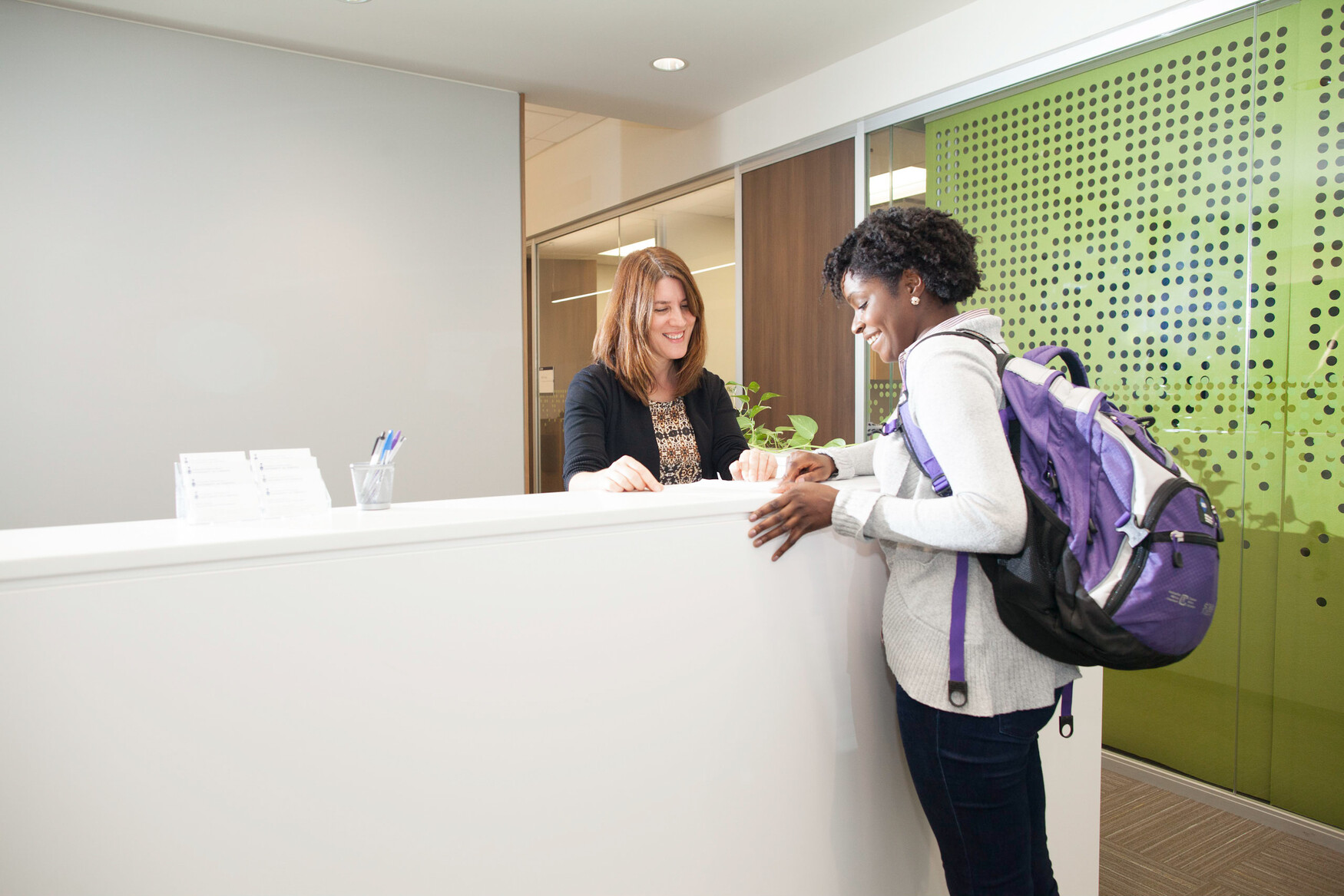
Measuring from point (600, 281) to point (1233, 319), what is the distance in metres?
4.32

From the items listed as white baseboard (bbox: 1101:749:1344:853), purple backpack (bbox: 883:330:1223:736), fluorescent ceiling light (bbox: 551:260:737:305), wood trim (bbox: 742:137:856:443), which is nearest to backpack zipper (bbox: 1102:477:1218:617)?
purple backpack (bbox: 883:330:1223:736)

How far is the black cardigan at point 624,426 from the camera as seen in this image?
6.79 ft

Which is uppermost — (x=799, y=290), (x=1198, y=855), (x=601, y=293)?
(x=601, y=293)

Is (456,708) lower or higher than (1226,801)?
higher

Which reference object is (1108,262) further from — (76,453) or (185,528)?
(76,453)

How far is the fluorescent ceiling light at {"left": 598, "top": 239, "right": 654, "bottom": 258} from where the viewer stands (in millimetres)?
5799

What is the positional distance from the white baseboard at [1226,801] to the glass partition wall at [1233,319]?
4 centimetres

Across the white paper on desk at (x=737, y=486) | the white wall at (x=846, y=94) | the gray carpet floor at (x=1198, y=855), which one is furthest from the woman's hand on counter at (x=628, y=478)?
the white wall at (x=846, y=94)

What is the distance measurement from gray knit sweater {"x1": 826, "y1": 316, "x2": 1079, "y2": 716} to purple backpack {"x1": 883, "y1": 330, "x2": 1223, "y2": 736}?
0.02 metres

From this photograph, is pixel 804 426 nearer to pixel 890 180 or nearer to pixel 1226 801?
pixel 890 180

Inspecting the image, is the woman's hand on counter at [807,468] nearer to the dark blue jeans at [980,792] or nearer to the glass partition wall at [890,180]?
the dark blue jeans at [980,792]

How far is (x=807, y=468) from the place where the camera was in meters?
1.63

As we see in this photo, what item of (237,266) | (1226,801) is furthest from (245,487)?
(237,266)

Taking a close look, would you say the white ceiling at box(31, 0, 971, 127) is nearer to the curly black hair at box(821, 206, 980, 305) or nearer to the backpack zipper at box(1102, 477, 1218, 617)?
the curly black hair at box(821, 206, 980, 305)
